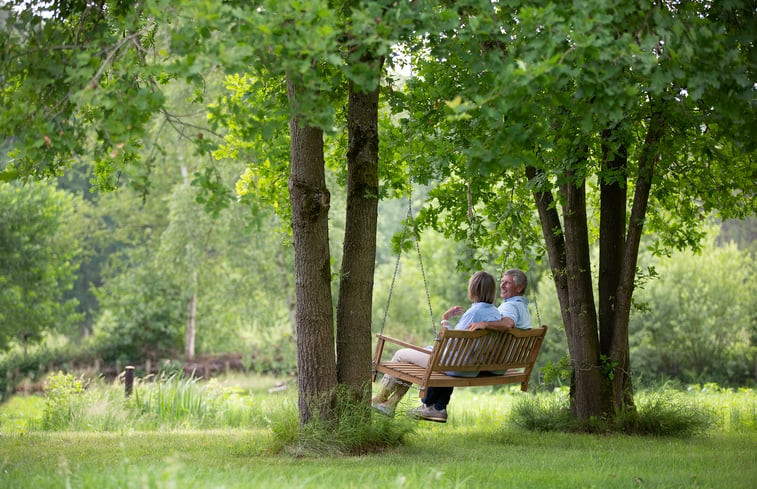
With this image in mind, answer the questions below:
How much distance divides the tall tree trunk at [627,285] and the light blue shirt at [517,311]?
1.31 m

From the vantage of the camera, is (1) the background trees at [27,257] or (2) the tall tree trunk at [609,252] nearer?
(2) the tall tree trunk at [609,252]

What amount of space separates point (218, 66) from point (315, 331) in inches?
116

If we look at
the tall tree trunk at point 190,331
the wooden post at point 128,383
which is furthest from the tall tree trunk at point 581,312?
the tall tree trunk at point 190,331

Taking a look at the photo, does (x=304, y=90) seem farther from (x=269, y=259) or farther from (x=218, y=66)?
(x=269, y=259)

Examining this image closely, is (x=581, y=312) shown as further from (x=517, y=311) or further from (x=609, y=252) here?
(x=517, y=311)

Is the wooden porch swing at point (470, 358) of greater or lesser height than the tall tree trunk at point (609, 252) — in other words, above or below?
below

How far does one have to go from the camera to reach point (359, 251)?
24.5ft

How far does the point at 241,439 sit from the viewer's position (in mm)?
8266

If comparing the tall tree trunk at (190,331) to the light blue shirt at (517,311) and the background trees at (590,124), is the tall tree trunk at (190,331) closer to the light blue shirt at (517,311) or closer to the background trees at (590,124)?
the background trees at (590,124)

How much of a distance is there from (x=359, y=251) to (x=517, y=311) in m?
1.61

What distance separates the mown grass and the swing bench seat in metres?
0.57

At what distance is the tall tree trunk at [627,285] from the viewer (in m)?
8.12

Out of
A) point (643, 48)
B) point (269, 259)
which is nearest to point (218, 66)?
point (643, 48)

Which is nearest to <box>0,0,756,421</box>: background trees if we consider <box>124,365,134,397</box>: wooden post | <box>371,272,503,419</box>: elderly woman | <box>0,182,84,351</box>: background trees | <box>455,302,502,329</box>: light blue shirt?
<box>371,272,503,419</box>: elderly woman
